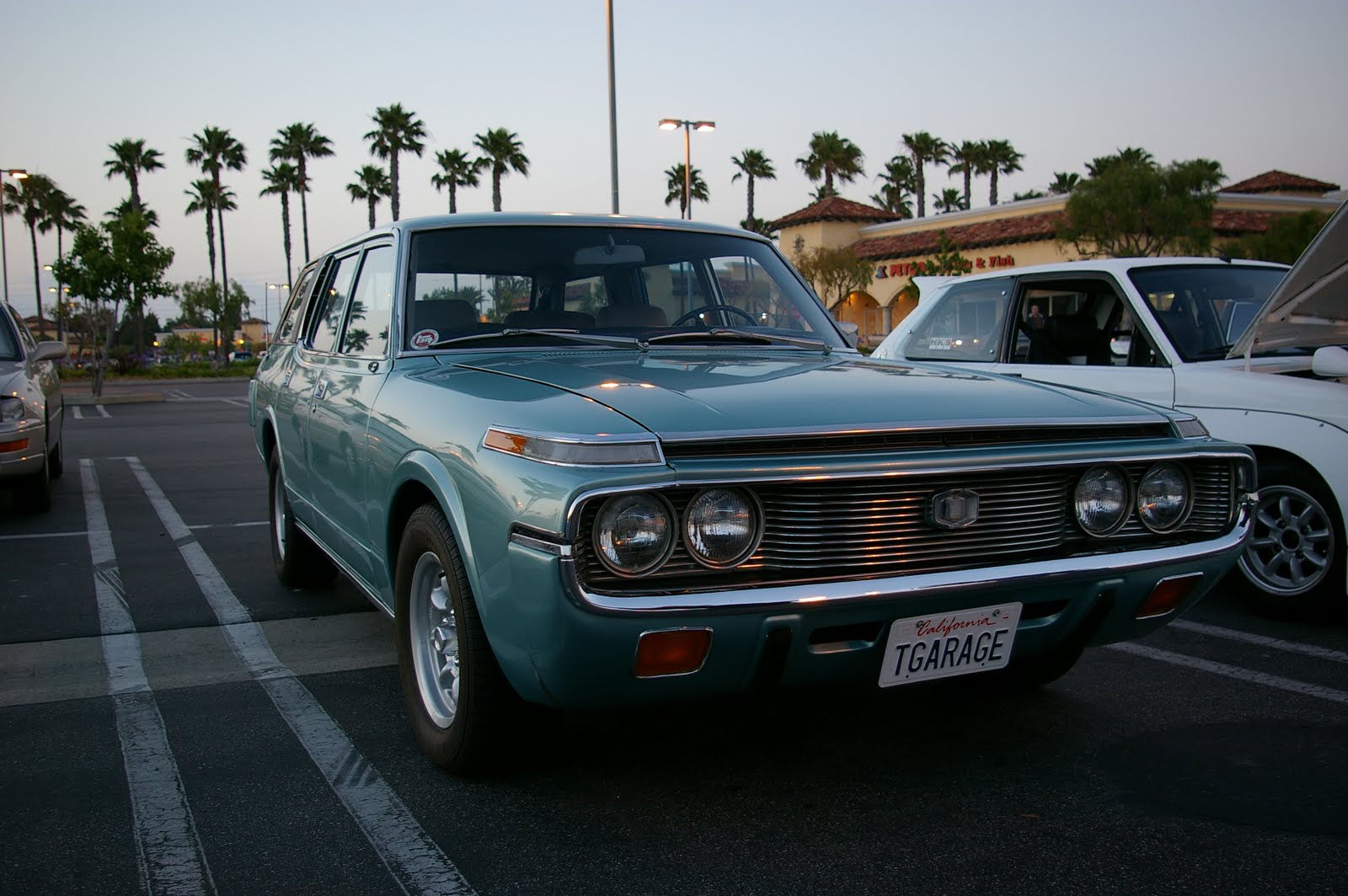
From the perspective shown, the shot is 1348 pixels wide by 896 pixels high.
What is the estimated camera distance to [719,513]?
2.65m

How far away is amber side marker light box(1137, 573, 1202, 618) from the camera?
10.2 feet

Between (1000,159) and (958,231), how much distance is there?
23875mm

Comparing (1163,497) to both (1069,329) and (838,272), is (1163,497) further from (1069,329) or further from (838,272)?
(838,272)

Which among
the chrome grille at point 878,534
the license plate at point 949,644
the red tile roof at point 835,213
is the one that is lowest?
the license plate at point 949,644

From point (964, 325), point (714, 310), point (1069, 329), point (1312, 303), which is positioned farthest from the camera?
point (964, 325)

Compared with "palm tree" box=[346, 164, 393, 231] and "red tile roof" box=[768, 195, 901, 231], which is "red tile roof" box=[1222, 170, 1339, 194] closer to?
"red tile roof" box=[768, 195, 901, 231]

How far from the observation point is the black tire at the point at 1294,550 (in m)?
4.88

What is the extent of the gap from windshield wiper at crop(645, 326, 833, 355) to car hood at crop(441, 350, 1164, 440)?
214mm

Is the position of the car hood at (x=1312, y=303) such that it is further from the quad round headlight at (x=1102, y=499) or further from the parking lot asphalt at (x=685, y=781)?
the quad round headlight at (x=1102, y=499)

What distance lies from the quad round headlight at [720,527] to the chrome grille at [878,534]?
2cm

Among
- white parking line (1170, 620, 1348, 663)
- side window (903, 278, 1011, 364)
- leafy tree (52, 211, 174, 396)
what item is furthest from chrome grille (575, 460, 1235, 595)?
leafy tree (52, 211, 174, 396)

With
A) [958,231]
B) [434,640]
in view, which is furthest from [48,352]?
[958,231]

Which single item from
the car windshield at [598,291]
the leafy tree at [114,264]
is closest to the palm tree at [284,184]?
the leafy tree at [114,264]

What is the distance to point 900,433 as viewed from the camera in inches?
111
